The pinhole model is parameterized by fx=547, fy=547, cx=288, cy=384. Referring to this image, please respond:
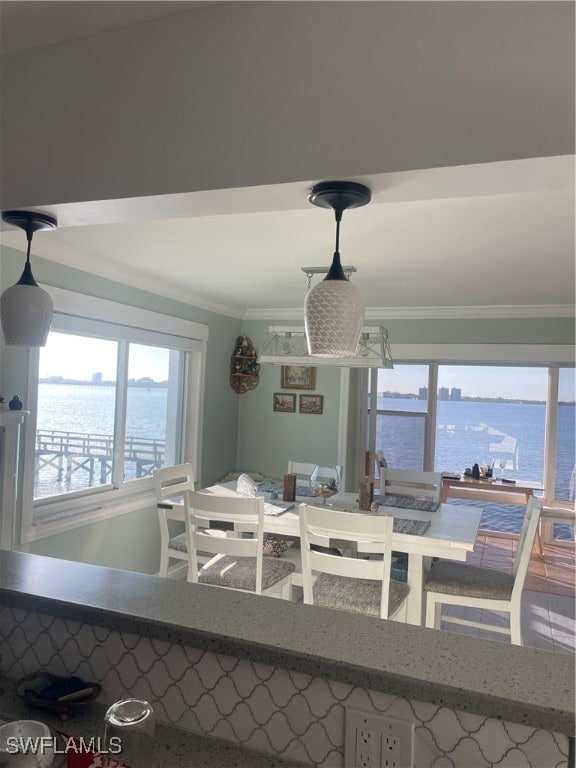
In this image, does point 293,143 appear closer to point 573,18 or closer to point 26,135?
point 573,18

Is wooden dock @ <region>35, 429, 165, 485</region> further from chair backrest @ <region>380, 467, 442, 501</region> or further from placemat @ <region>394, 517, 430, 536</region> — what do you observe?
placemat @ <region>394, 517, 430, 536</region>

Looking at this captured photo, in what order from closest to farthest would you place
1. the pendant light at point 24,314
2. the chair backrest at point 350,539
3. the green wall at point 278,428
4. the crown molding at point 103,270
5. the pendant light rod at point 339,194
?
1. the pendant light rod at point 339,194
2. the pendant light at point 24,314
3. the chair backrest at point 350,539
4. the crown molding at point 103,270
5. the green wall at point 278,428

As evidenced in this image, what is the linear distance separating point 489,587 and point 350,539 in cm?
91

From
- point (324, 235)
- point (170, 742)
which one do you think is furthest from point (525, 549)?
point (170, 742)

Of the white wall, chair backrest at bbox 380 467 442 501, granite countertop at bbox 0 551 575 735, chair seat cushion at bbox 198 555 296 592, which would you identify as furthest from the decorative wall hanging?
granite countertop at bbox 0 551 575 735

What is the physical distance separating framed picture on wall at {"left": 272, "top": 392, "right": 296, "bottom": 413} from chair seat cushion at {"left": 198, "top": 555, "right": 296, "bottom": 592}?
2.31m

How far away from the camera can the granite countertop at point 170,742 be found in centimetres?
93

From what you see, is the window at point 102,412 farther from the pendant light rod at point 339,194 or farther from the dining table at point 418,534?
the pendant light rod at point 339,194

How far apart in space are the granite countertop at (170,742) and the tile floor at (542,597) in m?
2.84

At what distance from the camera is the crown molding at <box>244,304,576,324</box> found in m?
4.57

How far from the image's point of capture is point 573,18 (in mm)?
956

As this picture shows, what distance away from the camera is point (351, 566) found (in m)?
2.40

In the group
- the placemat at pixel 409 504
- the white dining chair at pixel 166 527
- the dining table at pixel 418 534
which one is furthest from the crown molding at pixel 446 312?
the white dining chair at pixel 166 527

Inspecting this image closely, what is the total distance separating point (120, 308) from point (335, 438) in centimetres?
236
